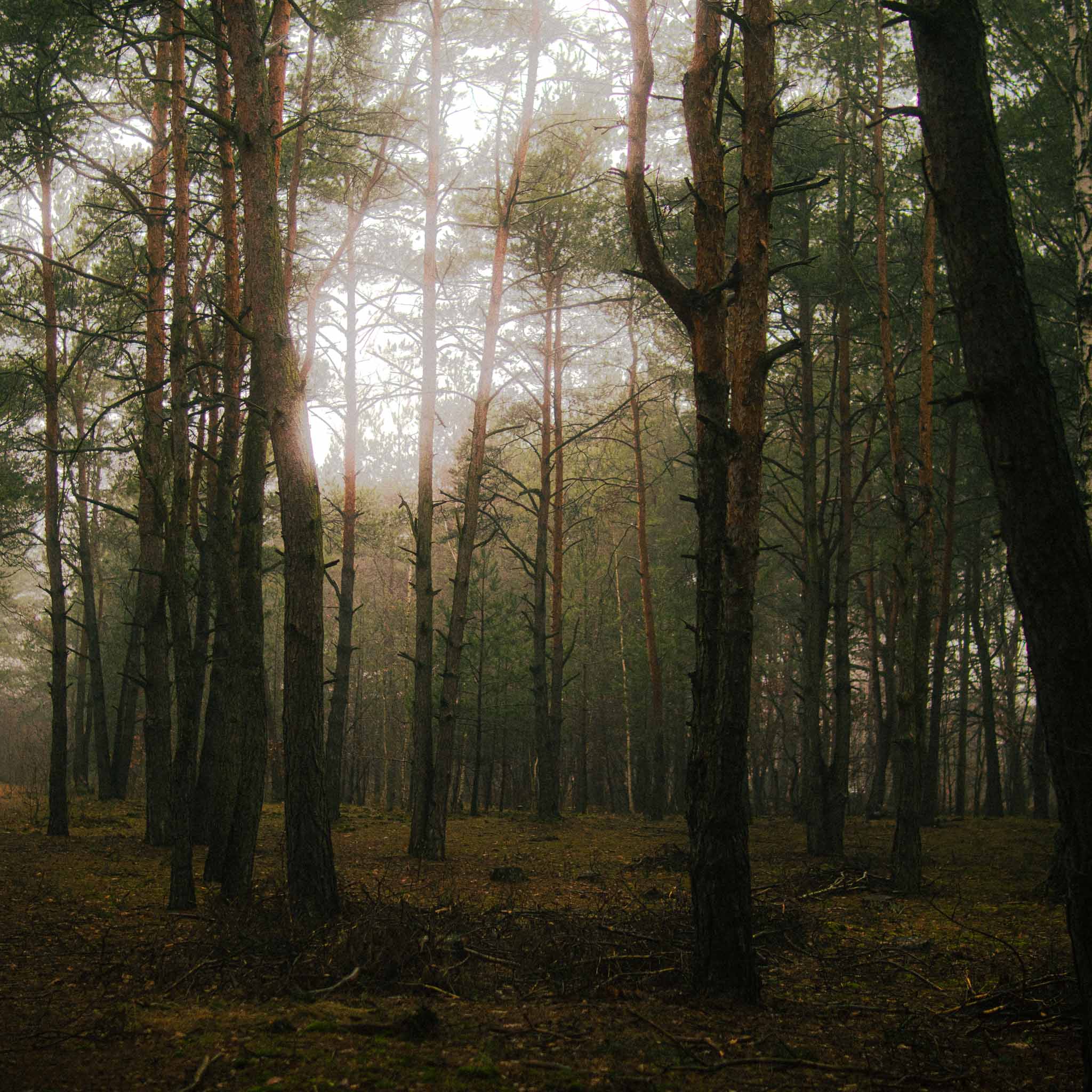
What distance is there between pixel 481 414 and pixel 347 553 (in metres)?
4.55

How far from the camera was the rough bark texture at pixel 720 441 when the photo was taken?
15.0 feet

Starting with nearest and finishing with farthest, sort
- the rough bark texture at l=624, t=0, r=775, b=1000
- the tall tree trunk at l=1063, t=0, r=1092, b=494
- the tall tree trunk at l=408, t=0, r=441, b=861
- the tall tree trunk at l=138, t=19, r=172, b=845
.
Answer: the rough bark texture at l=624, t=0, r=775, b=1000 → the tall tree trunk at l=1063, t=0, r=1092, b=494 → the tall tree trunk at l=138, t=19, r=172, b=845 → the tall tree trunk at l=408, t=0, r=441, b=861

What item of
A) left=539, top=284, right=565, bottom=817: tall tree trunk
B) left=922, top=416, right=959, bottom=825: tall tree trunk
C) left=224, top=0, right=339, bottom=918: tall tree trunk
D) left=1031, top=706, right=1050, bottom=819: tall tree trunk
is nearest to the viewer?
left=224, top=0, right=339, bottom=918: tall tree trunk

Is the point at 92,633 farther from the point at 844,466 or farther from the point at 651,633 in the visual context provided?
the point at 844,466

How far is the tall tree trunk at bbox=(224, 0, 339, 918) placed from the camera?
6258 mm

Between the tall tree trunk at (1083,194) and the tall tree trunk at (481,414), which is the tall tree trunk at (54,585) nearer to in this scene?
the tall tree trunk at (481,414)

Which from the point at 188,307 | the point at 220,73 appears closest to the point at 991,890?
the point at 188,307

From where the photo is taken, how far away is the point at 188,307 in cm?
894

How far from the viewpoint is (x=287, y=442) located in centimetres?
652

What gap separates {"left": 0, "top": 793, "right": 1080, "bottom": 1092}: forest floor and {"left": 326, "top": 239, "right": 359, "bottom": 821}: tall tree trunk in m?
6.32

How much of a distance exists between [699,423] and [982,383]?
2181mm

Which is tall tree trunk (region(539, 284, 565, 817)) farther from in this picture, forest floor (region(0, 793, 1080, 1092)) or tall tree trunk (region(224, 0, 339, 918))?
tall tree trunk (region(224, 0, 339, 918))

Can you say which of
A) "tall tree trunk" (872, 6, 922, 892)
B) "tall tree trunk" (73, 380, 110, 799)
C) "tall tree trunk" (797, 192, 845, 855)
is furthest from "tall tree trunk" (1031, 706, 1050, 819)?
"tall tree trunk" (73, 380, 110, 799)

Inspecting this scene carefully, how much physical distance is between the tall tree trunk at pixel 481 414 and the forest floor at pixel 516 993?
3.43m
